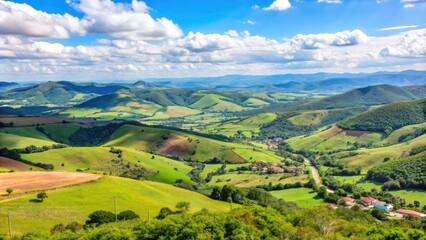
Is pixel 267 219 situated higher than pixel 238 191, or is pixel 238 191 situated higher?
pixel 267 219

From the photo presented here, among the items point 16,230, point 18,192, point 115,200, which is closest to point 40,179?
point 18,192

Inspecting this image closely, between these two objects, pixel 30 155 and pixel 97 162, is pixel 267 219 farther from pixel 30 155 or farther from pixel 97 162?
pixel 30 155

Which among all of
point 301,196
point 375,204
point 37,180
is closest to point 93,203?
point 37,180

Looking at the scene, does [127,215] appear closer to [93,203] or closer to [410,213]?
[93,203]

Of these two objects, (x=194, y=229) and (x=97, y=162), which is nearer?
(x=194, y=229)

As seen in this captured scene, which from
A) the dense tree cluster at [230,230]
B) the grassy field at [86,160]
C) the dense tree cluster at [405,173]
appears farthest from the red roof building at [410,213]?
the grassy field at [86,160]
